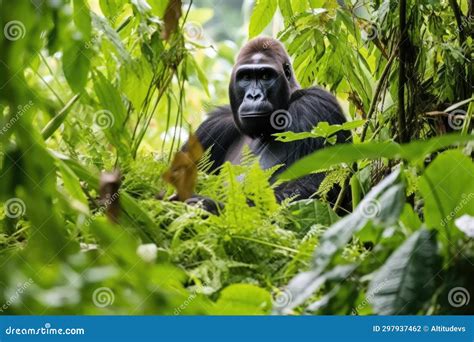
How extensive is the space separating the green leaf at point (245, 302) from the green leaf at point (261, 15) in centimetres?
168

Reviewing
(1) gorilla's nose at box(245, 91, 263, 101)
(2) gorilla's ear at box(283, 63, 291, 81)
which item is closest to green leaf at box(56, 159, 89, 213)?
(1) gorilla's nose at box(245, 91, 263, 101)

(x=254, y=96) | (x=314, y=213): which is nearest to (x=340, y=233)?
(x=314, y=213)

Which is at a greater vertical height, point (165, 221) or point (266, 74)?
point (165, 221)

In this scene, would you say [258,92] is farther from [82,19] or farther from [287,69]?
[82,19]

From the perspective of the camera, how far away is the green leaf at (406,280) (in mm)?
1006

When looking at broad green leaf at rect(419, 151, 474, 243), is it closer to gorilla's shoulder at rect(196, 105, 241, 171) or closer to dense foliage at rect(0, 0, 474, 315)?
dense foliage at rect(0, 0, 474, 315)

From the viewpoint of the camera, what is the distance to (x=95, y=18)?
1.51 meters

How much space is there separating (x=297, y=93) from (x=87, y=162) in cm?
201

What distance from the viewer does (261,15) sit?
109 inches

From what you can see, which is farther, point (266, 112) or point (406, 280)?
point (266, 112)

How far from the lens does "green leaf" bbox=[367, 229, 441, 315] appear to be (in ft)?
3.30

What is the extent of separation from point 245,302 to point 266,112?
2583 mm

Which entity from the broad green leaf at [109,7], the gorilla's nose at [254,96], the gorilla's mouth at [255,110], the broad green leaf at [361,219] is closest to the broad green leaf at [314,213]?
the broad green leaf at [109,7]

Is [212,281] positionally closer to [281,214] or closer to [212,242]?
[212,242]
